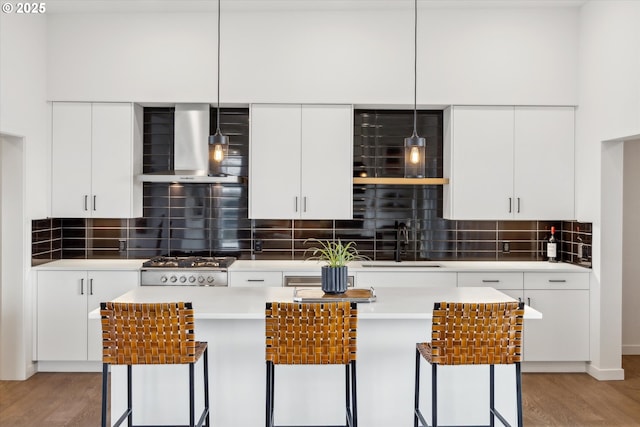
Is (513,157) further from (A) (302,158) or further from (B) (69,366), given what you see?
(B) (69,366)

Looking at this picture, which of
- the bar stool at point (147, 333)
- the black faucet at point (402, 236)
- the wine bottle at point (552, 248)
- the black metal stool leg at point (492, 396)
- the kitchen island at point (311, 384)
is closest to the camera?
the bar stool at point (147, 333)

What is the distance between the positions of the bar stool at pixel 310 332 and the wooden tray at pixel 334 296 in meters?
0.47

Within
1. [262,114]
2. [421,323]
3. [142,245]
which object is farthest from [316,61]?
[421,323]

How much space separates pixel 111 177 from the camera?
5.14 m

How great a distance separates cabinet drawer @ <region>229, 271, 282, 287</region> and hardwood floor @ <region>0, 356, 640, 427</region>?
4.42 ft

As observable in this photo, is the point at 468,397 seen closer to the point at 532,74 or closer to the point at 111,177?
the point at 532,74

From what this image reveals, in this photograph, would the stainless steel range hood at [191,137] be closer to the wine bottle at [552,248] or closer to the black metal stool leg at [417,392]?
the black metal stool leg at [417,392]

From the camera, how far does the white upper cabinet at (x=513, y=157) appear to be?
16.9ft

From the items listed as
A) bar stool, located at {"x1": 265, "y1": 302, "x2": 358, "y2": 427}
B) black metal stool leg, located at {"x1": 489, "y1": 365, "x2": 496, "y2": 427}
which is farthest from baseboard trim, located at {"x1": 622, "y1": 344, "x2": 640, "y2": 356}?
bar stool, located at {"x1": 265, "y1": 302, "x2": 358, "y2": 427}

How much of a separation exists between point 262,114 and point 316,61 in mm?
674

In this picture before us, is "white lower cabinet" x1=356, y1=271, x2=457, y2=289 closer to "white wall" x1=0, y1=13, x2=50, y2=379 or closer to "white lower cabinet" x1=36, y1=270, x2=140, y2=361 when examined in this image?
"white lower cabinet" x1=36, y1=270, x2=140, y2=361

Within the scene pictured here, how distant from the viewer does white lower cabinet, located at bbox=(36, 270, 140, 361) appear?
16.1 ft

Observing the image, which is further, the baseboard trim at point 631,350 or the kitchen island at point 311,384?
the baseboard trim at point 631,350

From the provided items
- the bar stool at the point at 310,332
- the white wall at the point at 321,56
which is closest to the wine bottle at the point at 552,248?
the white wall at the point at 321,56
